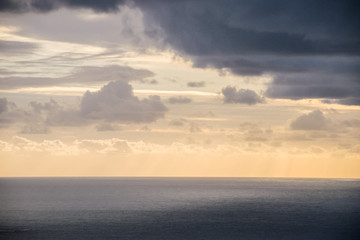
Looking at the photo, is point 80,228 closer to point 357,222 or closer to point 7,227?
point 7,227

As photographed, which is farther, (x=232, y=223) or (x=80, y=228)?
(x=232, y=223)

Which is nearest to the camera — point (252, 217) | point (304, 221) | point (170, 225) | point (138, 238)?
point (138, 238)

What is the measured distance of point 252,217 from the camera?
18025cm

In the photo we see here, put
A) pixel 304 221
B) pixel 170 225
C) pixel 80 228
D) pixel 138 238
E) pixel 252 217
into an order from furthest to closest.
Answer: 1. pixel 252 217
2. pixel 304 221
3. pixel 170 225
4. pixel 80 228
5. pixel 138 238

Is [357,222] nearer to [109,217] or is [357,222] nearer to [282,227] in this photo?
[282,227]

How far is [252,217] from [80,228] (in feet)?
231

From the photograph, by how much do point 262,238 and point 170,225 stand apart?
35417 millimetres

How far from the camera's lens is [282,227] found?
5906 inches

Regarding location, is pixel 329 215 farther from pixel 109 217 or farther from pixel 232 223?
pixel 109 217

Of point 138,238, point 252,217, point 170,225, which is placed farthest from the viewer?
point 252,217

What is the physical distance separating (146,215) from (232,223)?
3993cm

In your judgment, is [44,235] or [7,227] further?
[7,227]

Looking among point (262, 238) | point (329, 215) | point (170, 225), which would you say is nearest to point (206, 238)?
point (262, 238)

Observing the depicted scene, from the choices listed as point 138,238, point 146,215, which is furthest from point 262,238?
point 146,215
